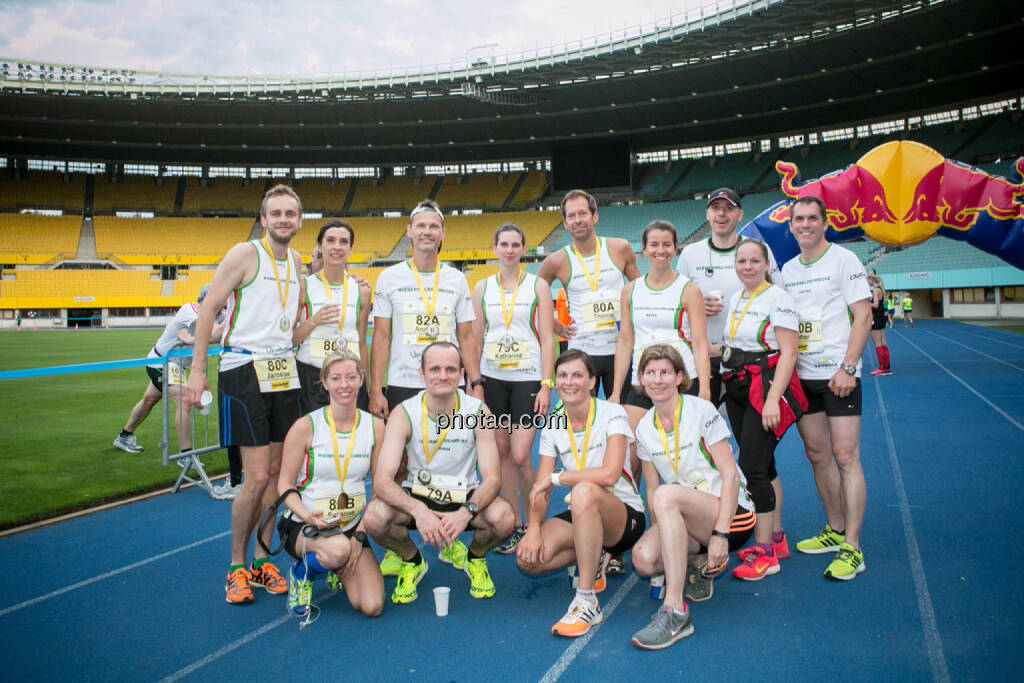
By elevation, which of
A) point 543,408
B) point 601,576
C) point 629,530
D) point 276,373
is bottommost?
point 601,576

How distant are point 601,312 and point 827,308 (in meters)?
1.35

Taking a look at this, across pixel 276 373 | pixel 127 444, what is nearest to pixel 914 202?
pixel 276 373

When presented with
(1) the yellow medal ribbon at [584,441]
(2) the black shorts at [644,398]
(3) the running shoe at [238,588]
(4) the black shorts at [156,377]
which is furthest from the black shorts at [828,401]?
(4) the black shorts at [156,377]

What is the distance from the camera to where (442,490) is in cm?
355

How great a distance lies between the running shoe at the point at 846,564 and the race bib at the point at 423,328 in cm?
263

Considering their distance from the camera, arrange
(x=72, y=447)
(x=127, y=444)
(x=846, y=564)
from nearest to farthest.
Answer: (x=846, y=564)
(x=127, y=444)
(x=72, y=447)

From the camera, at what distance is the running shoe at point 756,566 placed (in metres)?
3.56

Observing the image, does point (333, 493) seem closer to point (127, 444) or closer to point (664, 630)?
point (664, 630)

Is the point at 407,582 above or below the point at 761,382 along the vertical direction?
below

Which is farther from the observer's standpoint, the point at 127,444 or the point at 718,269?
the point at 127,444

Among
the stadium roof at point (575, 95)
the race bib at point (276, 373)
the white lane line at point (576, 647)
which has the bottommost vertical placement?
the white lane line at point (576, 647)

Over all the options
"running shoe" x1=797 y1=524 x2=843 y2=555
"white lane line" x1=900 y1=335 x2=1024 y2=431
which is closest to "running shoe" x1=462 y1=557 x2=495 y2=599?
"running shoe" x1=797 y1=524 x2=843 y2=555

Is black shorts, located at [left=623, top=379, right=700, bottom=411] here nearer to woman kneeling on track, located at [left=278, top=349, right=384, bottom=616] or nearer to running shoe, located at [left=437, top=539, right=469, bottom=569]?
running shoe, located at [left=437, top=539, right=469, bottom=569]

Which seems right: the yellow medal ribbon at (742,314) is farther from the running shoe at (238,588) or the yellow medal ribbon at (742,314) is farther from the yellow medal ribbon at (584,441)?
the running shoe at (238,588)
